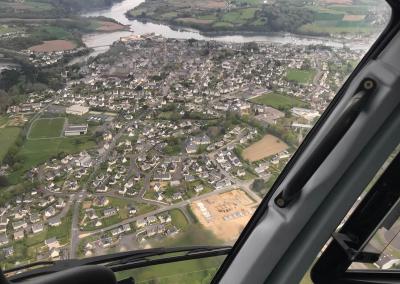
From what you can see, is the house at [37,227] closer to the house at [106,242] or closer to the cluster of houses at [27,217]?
the cluster of houses at [27,217]

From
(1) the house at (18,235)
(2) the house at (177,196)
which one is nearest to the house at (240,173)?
(2) the house at (177,196)

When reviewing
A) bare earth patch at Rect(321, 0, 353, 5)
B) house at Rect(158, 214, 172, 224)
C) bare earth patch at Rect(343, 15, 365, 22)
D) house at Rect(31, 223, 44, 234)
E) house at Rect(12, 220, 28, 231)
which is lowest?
house at Rect(12, 220, 28, 231)

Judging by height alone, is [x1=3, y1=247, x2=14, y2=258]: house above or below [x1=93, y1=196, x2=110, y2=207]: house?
below

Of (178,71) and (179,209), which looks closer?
(179,209)

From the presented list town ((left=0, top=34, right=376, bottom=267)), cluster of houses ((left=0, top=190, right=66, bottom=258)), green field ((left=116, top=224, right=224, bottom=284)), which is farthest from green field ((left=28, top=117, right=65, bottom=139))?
green field ((left=116, top=224, right=224, bottom=284))

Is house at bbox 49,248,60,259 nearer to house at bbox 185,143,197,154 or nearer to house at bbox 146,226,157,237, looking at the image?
house at bbox 146,226,157,237

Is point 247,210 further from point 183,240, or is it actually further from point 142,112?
point 142,112

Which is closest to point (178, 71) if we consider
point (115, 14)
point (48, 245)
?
point (115, 14)
